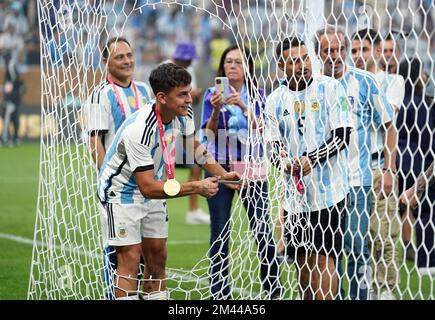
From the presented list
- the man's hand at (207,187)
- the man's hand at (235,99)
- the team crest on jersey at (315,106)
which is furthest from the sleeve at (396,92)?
the man's hand at (207,187)

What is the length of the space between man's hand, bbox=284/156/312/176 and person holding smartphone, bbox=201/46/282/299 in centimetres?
51

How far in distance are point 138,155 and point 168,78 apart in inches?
21.6

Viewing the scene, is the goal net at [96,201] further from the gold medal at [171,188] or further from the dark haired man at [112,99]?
the gold medal at [171,188]

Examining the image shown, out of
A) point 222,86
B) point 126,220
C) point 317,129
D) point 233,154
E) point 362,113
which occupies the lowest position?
point 126,220

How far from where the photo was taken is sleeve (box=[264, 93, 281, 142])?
693 centimetres

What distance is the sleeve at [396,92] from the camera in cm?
731

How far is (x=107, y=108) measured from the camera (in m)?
7.83

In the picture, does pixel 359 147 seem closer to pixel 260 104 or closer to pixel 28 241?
pixel 260 104

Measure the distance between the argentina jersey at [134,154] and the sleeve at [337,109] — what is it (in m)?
1.00

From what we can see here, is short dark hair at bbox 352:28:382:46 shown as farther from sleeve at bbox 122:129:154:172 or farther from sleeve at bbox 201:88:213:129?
sleeve at bbox 122:129:154:172

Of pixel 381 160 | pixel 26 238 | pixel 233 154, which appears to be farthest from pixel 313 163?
pixel 26 238
